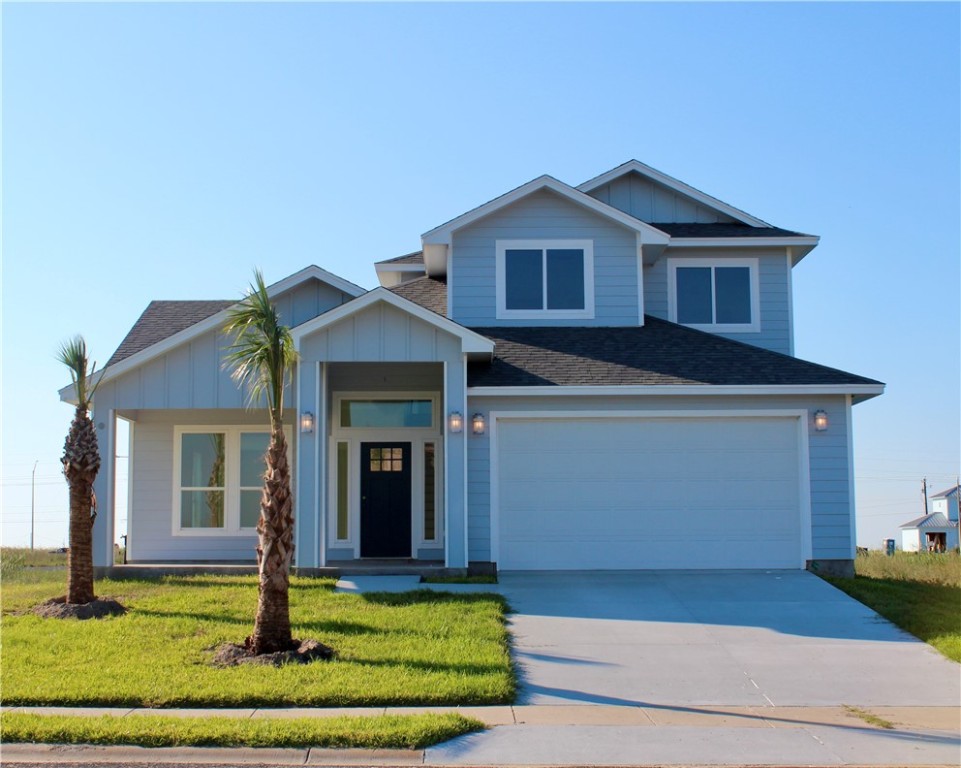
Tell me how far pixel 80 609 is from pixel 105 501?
3.40 meters

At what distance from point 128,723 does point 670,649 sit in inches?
224

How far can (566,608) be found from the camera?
12.7 metres

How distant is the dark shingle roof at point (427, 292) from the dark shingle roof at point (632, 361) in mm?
1096

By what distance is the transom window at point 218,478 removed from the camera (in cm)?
1758

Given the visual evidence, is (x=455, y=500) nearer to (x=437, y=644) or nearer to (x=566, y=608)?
(x=566, y=608)

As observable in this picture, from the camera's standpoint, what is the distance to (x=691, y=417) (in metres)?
15.5

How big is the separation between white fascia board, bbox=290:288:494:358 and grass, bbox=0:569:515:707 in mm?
3663

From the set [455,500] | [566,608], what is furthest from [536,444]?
[566,608]

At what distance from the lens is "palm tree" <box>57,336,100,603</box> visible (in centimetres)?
1235

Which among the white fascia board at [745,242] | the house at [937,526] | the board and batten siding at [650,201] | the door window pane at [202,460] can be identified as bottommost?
the house at [937,526]

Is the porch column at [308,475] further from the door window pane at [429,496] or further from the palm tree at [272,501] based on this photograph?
the palm tree at [272,501]

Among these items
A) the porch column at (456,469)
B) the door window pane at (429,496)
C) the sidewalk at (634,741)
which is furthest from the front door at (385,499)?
the sidewalk at (634,741)

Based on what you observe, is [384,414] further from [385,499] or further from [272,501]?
[272,501]

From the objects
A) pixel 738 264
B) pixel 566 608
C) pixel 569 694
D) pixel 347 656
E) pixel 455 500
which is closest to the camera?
pixel 569 694
